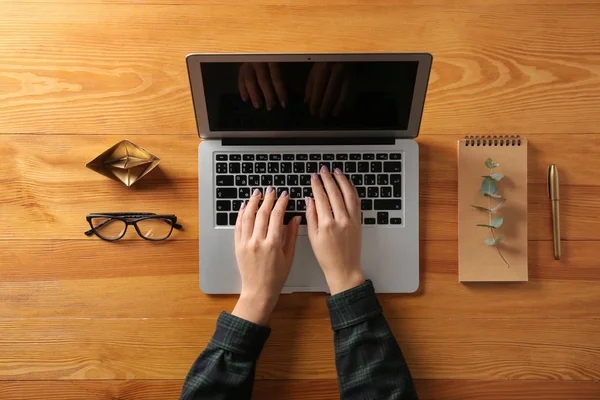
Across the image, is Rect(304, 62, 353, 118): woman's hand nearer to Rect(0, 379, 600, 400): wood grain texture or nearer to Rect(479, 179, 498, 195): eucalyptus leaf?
Rect(479, 179, 498, 195): eucalyptus leaf

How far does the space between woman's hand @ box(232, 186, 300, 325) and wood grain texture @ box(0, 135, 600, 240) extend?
0.12 metres

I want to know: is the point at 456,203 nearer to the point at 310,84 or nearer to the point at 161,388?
the point at 310,84

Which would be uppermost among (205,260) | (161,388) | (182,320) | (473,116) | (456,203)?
(473,116)

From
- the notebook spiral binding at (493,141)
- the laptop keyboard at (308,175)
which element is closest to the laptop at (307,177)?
the laptop keyboard at (308,175)

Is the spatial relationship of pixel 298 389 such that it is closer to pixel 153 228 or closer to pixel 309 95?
pixel 153 228

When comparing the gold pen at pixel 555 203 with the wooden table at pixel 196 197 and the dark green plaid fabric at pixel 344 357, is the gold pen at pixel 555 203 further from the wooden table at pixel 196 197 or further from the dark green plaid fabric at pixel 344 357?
the dark green plaid fabric at pixel 344 357

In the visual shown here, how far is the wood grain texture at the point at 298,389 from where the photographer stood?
904 millimetres

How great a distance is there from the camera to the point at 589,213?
92cm

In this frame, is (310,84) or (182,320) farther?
(182,320)

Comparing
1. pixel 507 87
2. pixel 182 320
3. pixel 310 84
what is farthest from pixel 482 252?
pixel 182 320

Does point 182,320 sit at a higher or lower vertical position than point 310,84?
lower

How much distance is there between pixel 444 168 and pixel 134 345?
0.68m

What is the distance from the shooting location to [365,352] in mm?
836

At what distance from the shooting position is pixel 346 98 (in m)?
0.81
